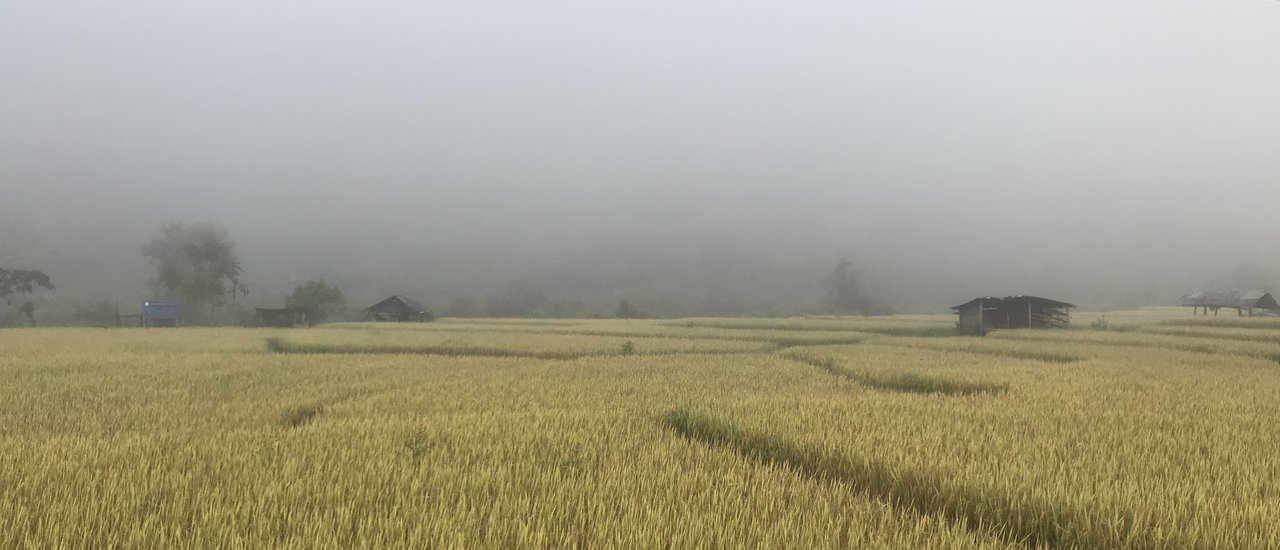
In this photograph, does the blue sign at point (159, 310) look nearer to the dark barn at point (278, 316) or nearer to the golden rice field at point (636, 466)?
the dark barn at point (278, 316)

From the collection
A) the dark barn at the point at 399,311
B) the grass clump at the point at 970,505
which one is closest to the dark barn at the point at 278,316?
the dark barn at the point at 399,311

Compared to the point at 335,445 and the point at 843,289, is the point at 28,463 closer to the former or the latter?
the point at 335,445

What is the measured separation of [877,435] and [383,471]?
4.62 metres

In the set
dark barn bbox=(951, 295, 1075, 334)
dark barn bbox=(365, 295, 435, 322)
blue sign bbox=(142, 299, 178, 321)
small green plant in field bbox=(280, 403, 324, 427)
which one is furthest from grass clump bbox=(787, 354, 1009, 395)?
blue sign bbox=(142, 299, 178, 321)

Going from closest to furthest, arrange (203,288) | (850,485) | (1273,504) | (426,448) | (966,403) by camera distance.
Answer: (1273,504)
(850,485)
(426,448)
(966,403)
(203,288)

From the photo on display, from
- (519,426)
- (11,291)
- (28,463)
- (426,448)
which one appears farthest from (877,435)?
(11,291)

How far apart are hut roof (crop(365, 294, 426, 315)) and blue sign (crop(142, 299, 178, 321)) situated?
15.1m

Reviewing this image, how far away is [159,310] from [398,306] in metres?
18.0

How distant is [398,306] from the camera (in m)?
56.8

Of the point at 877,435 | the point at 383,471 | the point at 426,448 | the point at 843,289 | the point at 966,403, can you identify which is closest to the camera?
the point at 383,471

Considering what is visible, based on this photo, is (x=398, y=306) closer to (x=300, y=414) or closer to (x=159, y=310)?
(x=159, y=310)

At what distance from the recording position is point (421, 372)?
1382 cm

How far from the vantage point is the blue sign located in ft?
154

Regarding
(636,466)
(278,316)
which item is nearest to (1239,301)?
(636,466)
